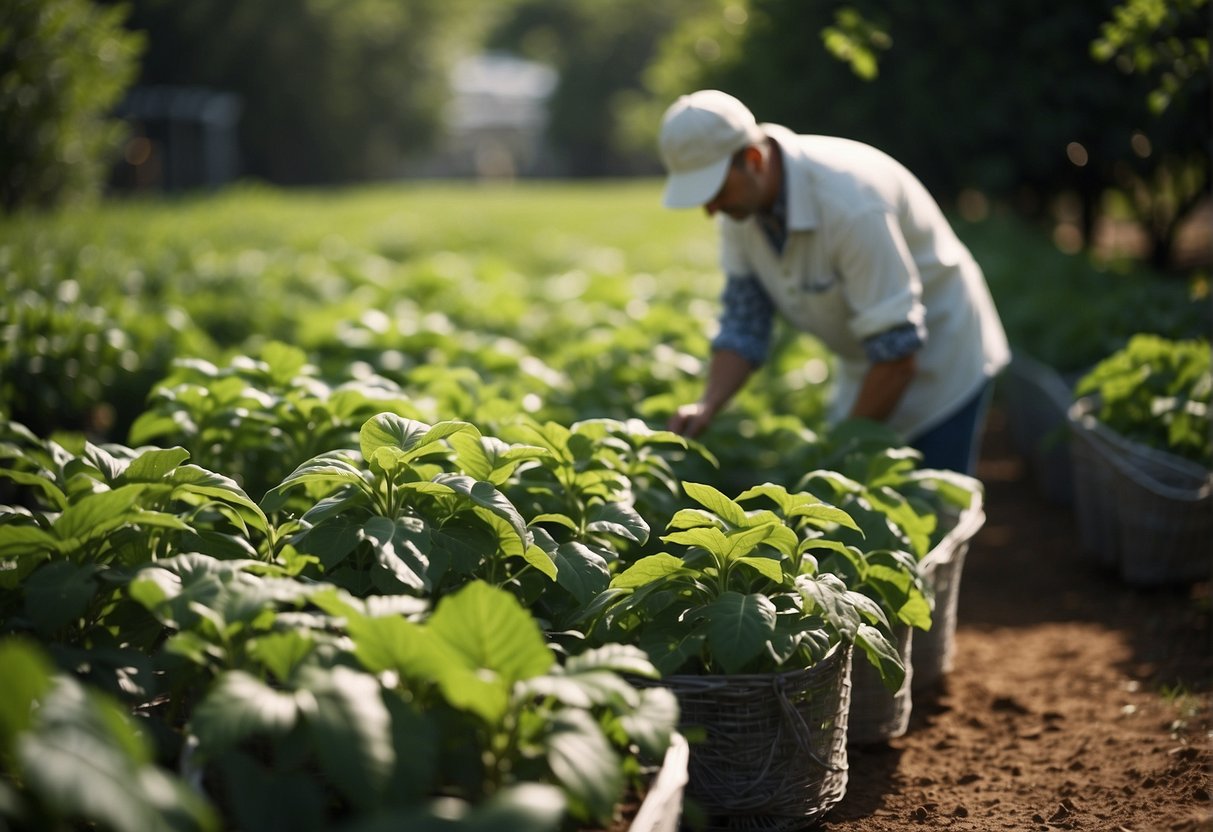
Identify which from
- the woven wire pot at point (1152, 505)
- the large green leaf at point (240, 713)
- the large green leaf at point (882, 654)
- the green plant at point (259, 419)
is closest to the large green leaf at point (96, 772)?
the large green leaf at point (240, 713)

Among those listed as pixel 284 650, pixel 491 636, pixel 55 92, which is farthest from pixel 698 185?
pixel 55 92

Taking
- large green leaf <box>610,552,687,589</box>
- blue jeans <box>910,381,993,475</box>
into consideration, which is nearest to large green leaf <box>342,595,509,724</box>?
large green leaf <box>610,552,687,589</box>

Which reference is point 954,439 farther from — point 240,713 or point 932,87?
point 932,87

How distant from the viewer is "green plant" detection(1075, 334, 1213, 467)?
4.00 metres

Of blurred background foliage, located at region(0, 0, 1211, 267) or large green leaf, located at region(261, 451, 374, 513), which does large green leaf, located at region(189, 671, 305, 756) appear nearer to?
large green leaf, located at region(261, 451, 374, 513)

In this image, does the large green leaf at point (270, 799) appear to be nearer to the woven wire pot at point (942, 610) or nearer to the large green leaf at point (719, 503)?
the large green leaf at point (719, 503)

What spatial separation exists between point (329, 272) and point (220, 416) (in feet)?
15.9

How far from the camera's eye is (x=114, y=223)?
873 cm

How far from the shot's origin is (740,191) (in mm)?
3426

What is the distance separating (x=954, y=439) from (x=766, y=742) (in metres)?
1.95

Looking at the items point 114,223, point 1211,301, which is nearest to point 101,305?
point 114,223

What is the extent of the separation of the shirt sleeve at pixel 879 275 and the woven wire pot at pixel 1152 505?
1183mm

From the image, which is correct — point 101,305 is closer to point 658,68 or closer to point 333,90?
point 658,68

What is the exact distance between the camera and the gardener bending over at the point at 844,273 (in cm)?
338
